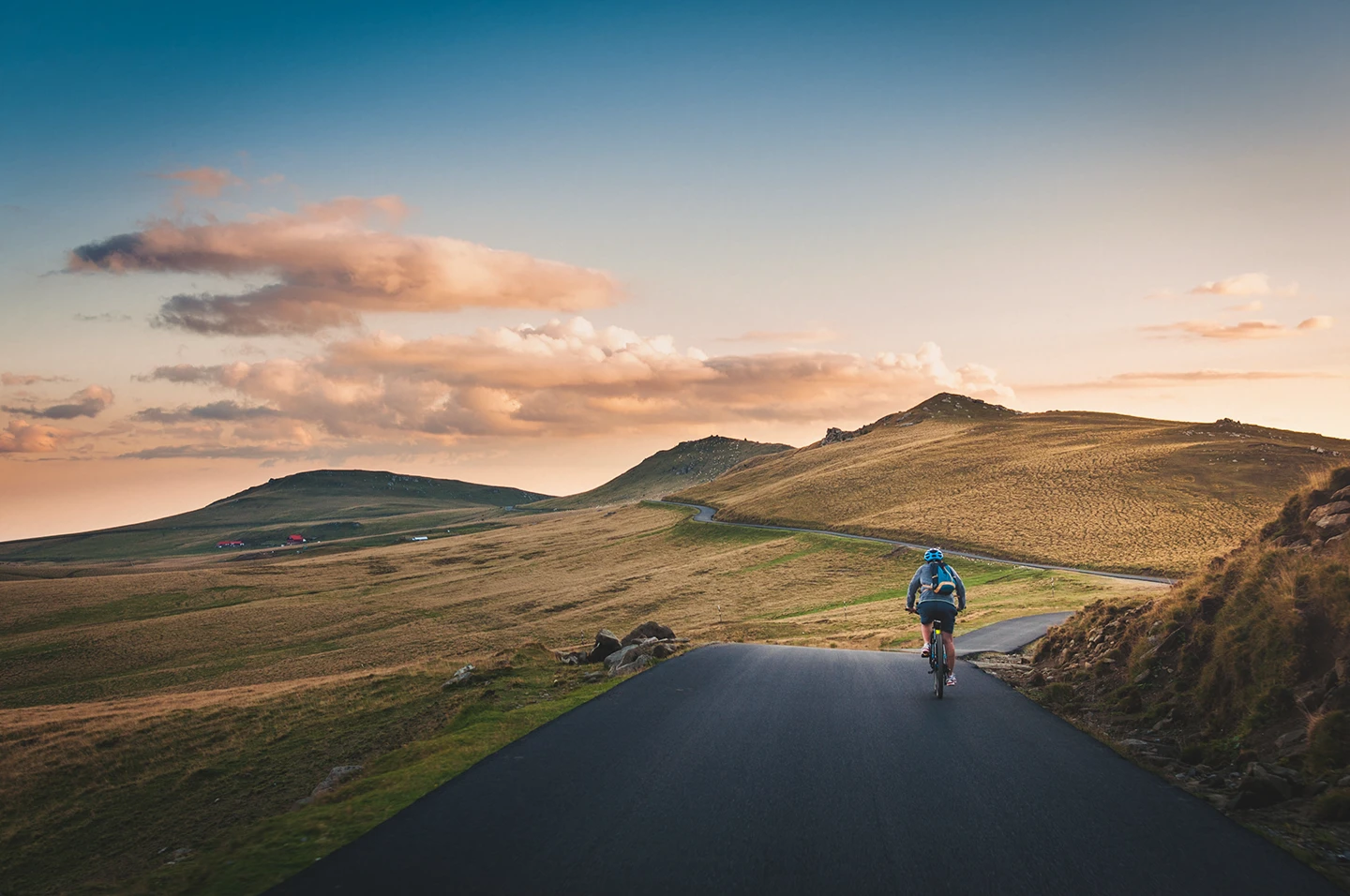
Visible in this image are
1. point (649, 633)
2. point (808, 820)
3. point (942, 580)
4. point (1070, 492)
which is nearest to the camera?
point (808, 820)

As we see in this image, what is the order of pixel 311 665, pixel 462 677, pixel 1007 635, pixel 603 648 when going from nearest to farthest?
pixel 462 677
pixel 603 648
pixel 1007 635
pixel 311 665

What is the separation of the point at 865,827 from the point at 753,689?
25.2ft

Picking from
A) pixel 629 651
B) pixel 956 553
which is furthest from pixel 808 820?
pixel 956 553

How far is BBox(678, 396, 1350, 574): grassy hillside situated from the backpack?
4627cm

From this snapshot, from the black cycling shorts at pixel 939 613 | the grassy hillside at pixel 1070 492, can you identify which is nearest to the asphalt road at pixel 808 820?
the black cycling shorts at pixel 939 613

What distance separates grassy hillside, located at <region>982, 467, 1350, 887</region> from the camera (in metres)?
8.75

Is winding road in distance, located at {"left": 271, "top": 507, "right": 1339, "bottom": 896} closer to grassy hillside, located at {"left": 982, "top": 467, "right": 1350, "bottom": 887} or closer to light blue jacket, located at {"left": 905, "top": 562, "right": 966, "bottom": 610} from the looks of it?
grassy hillside, located at {"left": 982, "top": 467, "right": 1350, "bottom": 887}

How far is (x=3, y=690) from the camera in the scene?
55438 mm

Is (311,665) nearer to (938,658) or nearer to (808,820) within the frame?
(938,658)

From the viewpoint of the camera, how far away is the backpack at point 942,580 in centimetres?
1541

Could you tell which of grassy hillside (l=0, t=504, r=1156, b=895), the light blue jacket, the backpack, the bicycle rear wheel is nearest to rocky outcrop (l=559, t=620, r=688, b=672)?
grassy hillside (l=0, t=504, r=1156, b=895)

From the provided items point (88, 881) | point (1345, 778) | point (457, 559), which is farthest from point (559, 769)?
point (457, 559)

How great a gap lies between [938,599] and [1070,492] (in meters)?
79.5

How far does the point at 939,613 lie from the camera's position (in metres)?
15.3
